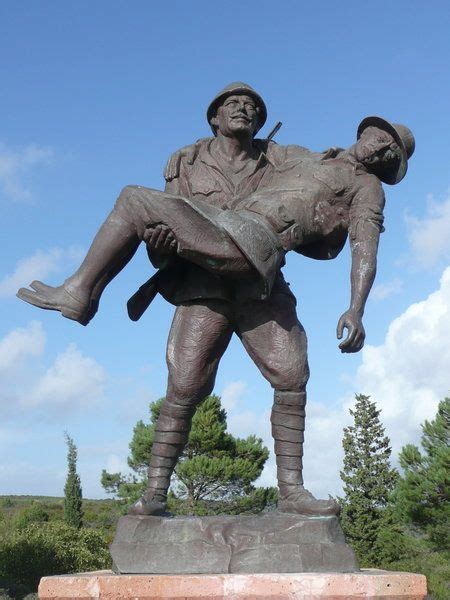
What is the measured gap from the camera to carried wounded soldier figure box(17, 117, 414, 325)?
4125 millimetres

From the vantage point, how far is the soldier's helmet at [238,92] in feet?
15.6

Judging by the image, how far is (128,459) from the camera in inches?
882

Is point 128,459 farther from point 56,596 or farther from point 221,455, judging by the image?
point 56,596

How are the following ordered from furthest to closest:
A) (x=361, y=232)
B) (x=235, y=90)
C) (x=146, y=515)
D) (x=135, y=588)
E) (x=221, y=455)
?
1. (x=221, y=455)
2. (x=235, y=90)
3. (x=361, y=232)
4. (x=146, y=515)
5. (x=135, y=588)

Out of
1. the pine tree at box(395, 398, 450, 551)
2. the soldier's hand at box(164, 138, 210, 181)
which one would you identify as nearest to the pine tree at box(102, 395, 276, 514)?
the pine tree at box(395, 398, 450, 551)

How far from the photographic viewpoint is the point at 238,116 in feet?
15.4

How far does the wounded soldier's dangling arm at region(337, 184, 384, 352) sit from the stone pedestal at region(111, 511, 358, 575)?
41.0 inches

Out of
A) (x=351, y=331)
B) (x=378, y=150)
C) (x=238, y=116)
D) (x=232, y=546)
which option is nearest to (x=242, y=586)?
(x=232, y=546)

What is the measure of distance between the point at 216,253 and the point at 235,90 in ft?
4.24

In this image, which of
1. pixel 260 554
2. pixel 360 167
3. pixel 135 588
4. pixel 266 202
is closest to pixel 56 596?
pixel 135 588

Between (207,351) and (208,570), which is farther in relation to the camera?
(207,351)

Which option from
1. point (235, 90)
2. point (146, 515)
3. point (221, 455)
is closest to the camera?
point (146, 515)

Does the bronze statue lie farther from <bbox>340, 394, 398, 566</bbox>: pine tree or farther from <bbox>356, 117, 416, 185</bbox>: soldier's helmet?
<bbox>340, 394, 398, 566</bbox>: pine tree

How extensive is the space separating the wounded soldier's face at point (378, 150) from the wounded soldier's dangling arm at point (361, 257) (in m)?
0.17
